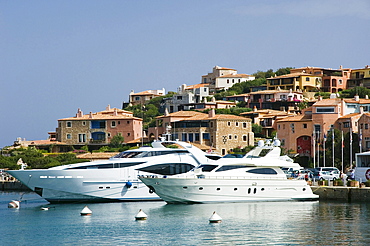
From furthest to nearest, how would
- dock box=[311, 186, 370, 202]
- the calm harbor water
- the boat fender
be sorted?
the boat fender → dock box=[311, 186, 370, 202] → the calm harbor water

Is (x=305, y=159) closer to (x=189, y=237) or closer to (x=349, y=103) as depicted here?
(x=349, y=103)

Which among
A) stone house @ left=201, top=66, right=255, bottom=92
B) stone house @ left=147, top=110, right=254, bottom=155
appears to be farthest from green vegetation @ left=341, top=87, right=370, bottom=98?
stone house @ left=201, top=66, right=255, bottom=92

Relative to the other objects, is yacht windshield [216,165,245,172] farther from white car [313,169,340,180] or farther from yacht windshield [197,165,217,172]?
white car [313,169,340,180]

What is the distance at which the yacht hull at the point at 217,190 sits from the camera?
132 feet

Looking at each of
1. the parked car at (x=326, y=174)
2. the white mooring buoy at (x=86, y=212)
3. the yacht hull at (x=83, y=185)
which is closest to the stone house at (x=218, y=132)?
the parked car at (x=326, y=174)

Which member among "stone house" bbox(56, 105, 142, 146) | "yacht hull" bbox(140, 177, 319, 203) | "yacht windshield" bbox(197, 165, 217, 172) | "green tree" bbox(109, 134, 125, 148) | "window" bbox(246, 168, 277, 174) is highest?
"stone house" bbox(56, 105, 142, 146)

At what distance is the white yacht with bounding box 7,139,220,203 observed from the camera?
43375mm

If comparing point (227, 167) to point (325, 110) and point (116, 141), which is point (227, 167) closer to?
point (325, 110)

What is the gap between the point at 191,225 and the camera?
33031mm

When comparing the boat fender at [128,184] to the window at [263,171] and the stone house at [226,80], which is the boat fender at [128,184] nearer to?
the window at [263,171]

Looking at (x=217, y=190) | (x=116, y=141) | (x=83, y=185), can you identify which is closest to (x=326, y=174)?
(x=217, y=190)

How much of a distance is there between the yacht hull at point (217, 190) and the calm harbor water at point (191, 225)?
473 mm

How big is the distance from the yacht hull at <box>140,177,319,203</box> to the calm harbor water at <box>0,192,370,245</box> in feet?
1.55

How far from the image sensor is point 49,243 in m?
29.1
